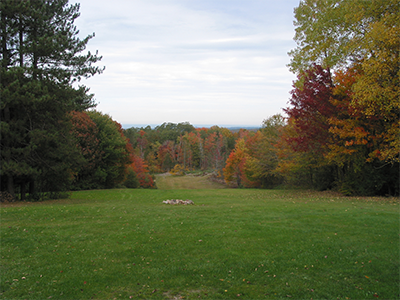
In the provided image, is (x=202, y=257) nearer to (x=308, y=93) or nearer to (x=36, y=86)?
(x=36, y=86)

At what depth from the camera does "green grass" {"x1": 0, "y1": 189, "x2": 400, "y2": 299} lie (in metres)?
5.25

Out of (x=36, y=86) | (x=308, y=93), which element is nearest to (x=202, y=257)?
(x=36, y=86)

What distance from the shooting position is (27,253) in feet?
23.0

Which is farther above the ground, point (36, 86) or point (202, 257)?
point (36, 86)

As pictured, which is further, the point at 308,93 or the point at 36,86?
the point at 308,93

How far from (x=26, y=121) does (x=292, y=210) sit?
629 inches

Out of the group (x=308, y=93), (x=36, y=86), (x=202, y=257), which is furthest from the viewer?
(x=308, y=93)

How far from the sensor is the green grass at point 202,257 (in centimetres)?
525

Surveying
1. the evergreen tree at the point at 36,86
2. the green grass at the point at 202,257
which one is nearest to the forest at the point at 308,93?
the evergreen tree at the point at 36,86

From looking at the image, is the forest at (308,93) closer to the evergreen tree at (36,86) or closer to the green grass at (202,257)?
the evergreen tree at (36,86)

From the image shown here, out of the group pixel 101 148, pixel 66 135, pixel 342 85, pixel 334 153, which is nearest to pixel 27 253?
pixel 66 135

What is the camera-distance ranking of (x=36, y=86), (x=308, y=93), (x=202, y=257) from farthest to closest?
(x=308, y=93), (x=36, y=86), (x=202, y=257)

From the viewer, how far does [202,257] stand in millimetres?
6852

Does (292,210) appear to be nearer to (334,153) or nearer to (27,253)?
(334,153)
